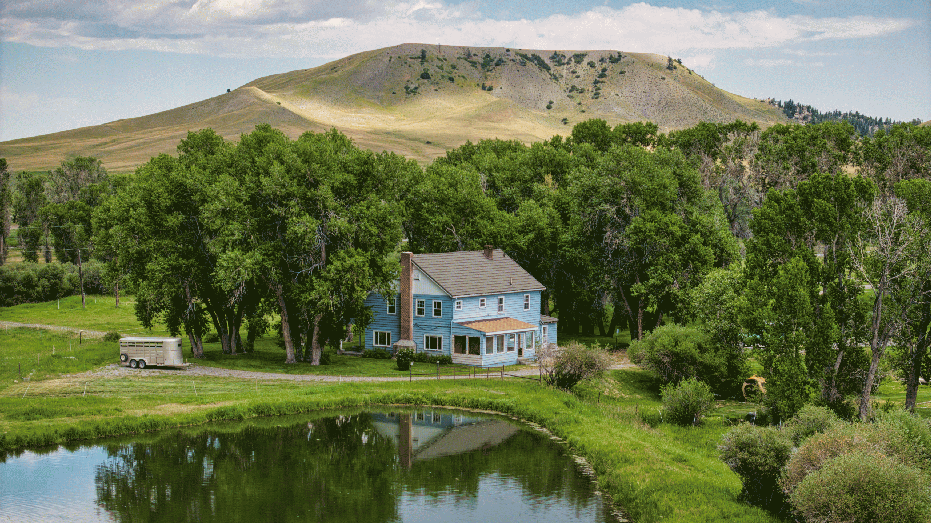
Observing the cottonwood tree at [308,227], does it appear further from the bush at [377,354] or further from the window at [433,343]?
the window at [433,343]

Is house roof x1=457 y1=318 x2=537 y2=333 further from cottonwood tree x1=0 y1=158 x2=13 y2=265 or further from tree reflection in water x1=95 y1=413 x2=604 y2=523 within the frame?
cottonwood tree x1=0 y1=158 x2=13 y2=265

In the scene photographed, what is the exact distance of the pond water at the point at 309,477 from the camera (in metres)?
30.2

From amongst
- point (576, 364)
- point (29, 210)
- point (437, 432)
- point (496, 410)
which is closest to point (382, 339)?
point (496, 410)

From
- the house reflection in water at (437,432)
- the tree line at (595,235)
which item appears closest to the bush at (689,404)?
the tree line at (595,235)

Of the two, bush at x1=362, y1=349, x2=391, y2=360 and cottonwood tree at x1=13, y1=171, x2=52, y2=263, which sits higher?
cottonwood tree at x1=13, y1=171, x2=52, y2=263

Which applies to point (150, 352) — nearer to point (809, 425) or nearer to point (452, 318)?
point (452, 318)

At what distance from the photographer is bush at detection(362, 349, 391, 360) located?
6519cm

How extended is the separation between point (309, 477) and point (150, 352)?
26.8m

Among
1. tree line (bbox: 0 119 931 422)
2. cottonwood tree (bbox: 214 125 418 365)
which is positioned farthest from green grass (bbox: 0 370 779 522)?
cottonwood tree (bbox: 214 125 418 365)

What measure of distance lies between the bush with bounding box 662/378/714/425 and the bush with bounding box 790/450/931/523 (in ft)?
61.5

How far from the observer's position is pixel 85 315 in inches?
3457

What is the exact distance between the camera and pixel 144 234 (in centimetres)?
5869

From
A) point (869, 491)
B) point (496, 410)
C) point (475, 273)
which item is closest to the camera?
point (869, 491)

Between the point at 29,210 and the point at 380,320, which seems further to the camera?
the point at 29,210
